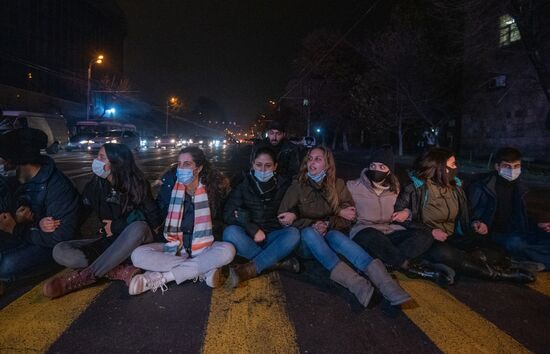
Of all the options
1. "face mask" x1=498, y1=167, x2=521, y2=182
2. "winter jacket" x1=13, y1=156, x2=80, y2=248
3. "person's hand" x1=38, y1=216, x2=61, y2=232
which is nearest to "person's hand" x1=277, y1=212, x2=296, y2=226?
"winter jacket" x1=13, y1=156, x2=80, y2=248

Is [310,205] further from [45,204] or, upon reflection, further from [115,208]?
[45,204]

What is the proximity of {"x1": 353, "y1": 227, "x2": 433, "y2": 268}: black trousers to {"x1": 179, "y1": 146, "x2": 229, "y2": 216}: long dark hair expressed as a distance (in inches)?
68.0

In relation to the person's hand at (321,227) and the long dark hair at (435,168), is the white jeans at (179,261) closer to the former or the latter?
the person's hand at (321,227)

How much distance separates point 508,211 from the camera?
5.12 m

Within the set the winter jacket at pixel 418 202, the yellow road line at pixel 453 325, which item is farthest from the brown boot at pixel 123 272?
the winter jacket at pixel 418 202

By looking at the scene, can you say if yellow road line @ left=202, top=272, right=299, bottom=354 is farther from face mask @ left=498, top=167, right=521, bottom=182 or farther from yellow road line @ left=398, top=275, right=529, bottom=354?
face mask @ left=498, top=167, right=521, bottom=182

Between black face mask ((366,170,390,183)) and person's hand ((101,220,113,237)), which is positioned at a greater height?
black face mask ((366,170,390,183))

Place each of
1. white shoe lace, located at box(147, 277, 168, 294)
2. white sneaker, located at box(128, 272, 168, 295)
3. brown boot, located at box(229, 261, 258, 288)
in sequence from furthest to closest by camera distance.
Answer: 1. brown boot, located at box(229, 261, 258, 288)
2. white shoe lace, located at box(147, 277, 168, 294)
3. white sneaker, located at box(128, 272, 168, 295)

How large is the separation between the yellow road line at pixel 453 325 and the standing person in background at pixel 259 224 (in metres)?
1.41

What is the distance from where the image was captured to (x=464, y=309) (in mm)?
3830

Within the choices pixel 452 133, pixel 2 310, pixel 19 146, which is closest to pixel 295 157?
pixel 19 146

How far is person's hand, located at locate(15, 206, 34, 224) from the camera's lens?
13.9 ft

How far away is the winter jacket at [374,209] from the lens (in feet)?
16.1

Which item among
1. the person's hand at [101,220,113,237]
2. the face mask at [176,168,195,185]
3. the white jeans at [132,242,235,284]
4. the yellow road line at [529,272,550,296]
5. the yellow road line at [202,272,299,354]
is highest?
the face mask at [176,168,195,185]
